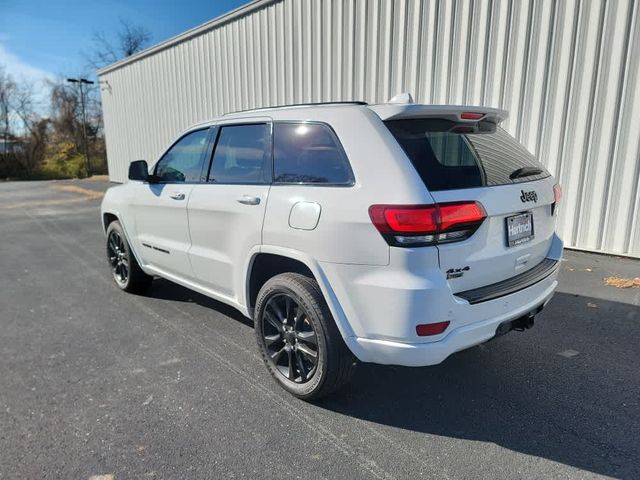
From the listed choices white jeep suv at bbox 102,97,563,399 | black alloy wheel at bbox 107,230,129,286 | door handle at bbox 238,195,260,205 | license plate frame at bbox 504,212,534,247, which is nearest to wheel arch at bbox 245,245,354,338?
A: white jeep suv at bbox 102,97,563,399

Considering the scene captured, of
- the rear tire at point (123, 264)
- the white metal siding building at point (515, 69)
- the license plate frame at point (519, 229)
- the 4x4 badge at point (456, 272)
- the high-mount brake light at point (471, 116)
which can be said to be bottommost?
the rear tire at point (123, 264)

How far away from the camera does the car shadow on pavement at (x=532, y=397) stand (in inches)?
97.3

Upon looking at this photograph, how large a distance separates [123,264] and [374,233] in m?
3.79

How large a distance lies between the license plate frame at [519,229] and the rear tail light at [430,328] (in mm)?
658

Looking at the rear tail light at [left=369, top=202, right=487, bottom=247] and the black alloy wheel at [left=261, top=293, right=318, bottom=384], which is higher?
the rear tail light at [left=369, top=202, right=487, bottom=247]

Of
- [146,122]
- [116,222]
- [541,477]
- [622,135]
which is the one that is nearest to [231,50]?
[146,122]

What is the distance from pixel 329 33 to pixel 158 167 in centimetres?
609

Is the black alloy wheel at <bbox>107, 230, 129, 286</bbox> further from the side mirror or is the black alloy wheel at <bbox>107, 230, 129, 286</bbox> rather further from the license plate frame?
the license plate frame

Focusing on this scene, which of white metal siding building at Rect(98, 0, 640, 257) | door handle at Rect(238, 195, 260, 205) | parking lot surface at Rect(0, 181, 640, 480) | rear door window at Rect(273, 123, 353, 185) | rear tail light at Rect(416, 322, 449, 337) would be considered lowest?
parking lot surface at Rect(0, 181, 640, 480)

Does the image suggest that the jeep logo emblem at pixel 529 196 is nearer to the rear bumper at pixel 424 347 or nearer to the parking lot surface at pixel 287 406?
the rear bumper at pixel 424 347

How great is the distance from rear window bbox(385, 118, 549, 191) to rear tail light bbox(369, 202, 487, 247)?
5.7 inches

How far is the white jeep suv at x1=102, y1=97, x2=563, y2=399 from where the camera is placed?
7.63 feet

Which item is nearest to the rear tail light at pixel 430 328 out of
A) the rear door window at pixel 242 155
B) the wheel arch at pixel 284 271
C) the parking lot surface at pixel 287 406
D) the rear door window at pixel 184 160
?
the wheel arch at pixel 284 271

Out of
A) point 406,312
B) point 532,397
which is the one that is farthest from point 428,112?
point 532,397
